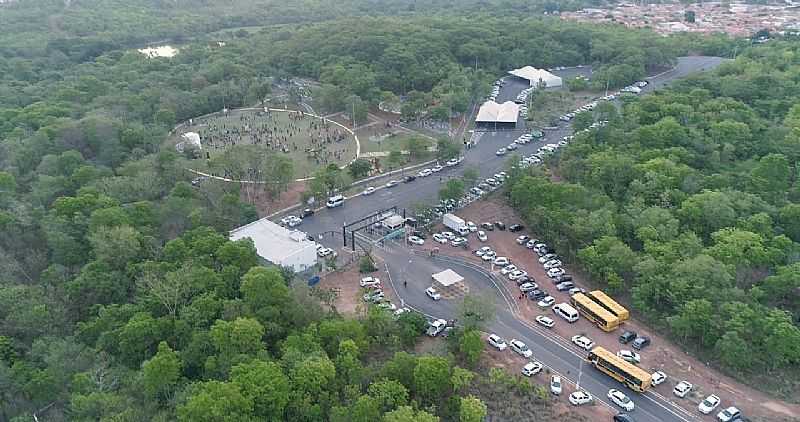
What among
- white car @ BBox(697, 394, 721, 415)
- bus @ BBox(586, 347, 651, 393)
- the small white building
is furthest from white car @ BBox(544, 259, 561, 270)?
the small white building

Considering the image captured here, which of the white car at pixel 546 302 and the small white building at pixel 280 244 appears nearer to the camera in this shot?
the white car at pixel 546 302

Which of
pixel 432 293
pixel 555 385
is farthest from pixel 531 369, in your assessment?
pixel 432 293

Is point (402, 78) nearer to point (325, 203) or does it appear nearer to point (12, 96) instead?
point (325, 203)

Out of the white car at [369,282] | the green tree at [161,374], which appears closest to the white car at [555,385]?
the white car at [369,282]

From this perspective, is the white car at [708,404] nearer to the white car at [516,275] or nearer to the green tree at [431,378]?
the green tree at [431,378]

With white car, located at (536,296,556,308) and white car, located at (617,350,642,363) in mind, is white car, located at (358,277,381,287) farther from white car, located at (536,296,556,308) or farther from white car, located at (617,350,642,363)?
white car, located at (617,350,642,363)

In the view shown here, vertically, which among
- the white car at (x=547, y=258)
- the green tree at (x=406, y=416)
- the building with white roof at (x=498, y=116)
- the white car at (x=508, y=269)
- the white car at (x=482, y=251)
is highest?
the building with white roof at (x=498, y=116)
